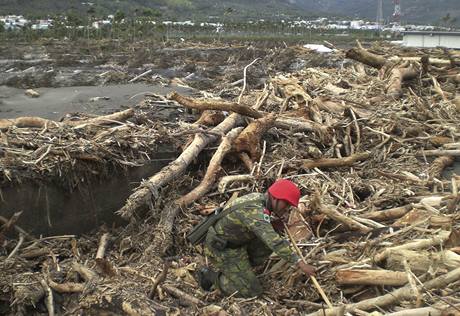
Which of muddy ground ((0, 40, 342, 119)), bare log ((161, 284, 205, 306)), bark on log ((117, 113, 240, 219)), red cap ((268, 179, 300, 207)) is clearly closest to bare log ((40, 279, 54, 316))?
bark on log ((117, 113, 240, 219))

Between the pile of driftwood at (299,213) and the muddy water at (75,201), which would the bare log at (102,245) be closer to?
the pile of driftwood at (299,213)

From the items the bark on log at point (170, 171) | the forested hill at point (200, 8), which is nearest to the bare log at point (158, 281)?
the bark on log at point (170, 171)

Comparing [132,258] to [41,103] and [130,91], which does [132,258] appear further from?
[130,91]

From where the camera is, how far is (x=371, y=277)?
433 cm

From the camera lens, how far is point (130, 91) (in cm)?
1323

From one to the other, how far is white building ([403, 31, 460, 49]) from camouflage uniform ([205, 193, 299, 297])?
26087 mm

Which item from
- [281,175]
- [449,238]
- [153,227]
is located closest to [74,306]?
[153,227]

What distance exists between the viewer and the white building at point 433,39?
2778 centimetres

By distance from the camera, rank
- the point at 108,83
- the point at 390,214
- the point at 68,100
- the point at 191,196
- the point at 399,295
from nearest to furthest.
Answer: the point at 399,295 < the point at 390,214 < the point at 191,196 < the point at 68,100 < the point at 108,83

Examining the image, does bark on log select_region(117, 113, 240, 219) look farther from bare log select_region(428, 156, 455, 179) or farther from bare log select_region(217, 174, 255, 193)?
bare log select_region(428, 156, 455, 179)

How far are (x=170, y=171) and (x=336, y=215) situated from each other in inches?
78.1

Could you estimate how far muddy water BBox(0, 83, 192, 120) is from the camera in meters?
10.4

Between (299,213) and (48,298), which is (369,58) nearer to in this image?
(299,213)

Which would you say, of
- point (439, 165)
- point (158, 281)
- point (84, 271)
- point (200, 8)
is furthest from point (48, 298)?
point (200, 8)
